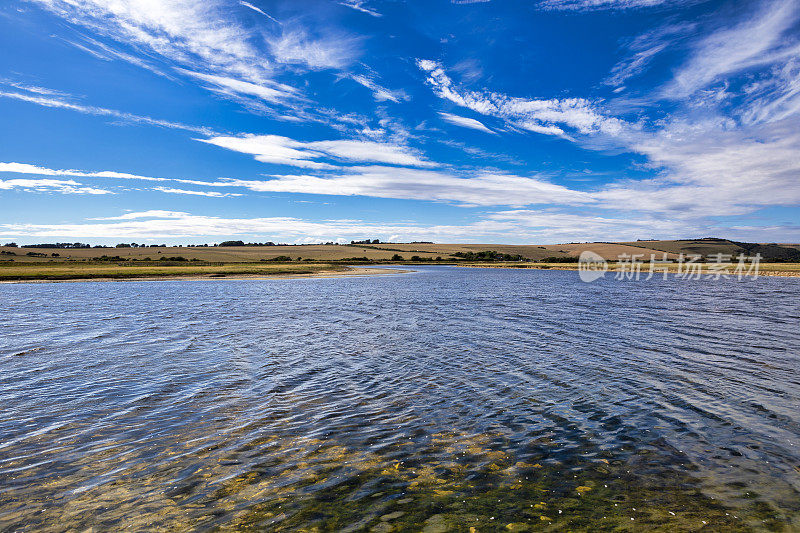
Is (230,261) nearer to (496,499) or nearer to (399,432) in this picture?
(399,432)

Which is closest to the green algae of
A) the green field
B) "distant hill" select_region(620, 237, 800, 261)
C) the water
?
the water

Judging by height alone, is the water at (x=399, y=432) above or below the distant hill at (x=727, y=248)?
below

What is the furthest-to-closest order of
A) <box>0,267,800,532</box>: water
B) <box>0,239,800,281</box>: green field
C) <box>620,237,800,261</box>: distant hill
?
1. <box>620,237,800,261</box>: distant hill
2. <box>0,239,800,281</box>: green field
3. <box>0,267,800,532</box>: water

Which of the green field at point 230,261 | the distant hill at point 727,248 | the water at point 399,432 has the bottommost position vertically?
the water at point 399,432

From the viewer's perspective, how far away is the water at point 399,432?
23.2 ft

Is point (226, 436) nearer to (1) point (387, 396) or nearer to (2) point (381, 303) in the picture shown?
(1) point (387, 396)

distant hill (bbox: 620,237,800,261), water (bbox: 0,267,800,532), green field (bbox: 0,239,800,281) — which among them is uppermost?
distant hill (bbox: 620,237,800,261)

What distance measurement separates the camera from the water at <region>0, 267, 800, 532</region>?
7.06m

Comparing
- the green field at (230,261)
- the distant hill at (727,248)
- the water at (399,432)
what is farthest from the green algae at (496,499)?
the distant hill at (727,248)

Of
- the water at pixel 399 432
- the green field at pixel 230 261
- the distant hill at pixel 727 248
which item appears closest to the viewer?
the water at pixel 399 432

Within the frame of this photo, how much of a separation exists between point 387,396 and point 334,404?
169 cm

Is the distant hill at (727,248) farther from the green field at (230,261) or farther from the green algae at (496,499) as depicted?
the green algae at (496,499)

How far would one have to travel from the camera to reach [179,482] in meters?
7.93

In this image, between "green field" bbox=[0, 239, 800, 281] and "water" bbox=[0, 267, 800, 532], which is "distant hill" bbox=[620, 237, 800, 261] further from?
"water" bbox=[0, 267, 800, 532]
